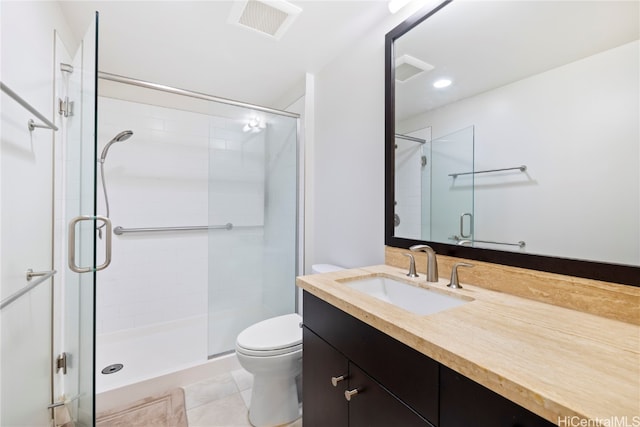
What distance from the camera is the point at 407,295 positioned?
1158 mm

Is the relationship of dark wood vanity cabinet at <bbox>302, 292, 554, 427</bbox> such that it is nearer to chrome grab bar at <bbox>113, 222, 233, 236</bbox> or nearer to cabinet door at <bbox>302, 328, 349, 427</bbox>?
cabinet door at <bbox>302, 328, 349, 427</bbox>

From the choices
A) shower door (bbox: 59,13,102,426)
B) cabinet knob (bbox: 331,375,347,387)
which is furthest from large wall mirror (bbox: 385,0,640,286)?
shower door (bbox: 59,13,102,426)

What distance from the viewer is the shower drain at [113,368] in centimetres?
188

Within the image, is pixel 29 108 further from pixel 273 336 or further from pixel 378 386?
pixel 378 386

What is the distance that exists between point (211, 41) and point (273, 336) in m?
1.85

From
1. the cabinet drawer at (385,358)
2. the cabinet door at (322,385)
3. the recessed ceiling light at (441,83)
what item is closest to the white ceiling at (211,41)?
the recessed ceiling light at (441,83)

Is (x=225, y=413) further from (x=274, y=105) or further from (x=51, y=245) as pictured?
(x=274, y=105)

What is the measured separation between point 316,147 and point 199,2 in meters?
1.11

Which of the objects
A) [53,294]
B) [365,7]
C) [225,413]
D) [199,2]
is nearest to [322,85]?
[365,7]

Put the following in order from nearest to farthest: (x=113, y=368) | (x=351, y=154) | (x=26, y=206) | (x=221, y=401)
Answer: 1. (x=26, y=206)
2. (x=221, y=401)
3. (x=351, y=154)
4. (x=113, y=368)

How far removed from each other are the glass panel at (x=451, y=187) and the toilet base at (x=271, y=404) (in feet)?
3.82

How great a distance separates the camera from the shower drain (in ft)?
6.17


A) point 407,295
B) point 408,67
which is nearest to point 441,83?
point 408,67

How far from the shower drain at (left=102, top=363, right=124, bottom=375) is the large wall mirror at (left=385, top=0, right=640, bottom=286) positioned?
2118mm
